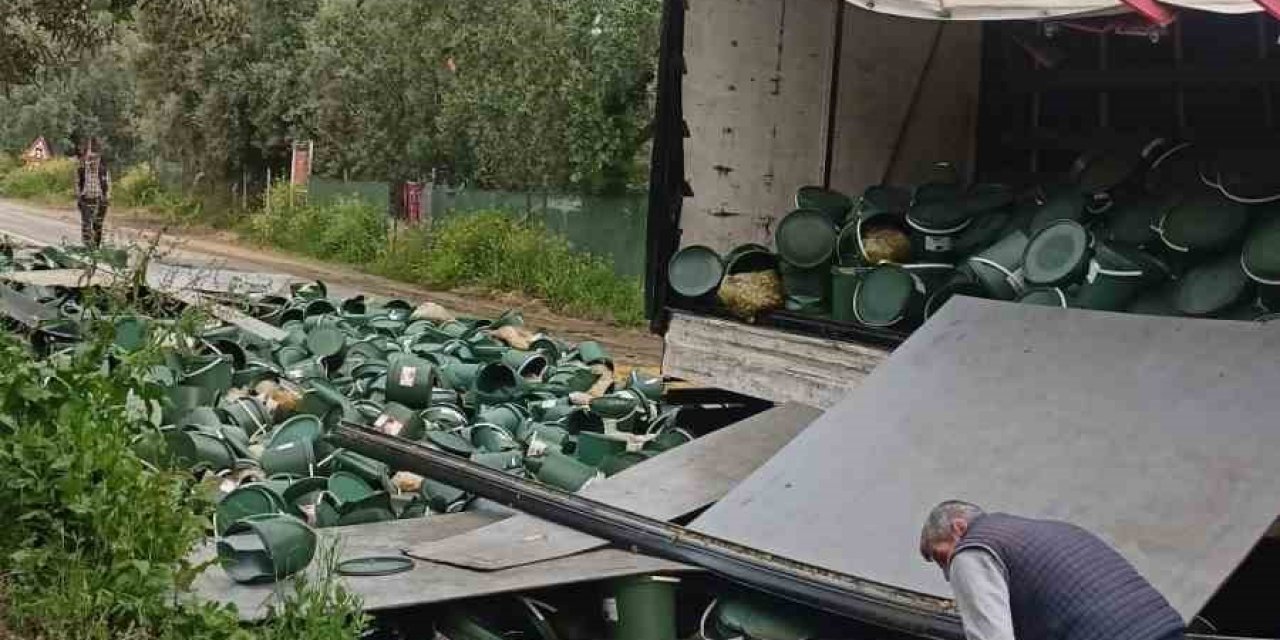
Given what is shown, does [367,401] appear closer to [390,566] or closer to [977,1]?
[390,566]

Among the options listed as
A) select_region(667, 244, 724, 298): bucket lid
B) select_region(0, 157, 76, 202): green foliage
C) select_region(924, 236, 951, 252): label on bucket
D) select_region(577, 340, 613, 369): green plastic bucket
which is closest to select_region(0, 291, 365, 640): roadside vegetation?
select_region(667, 244, 724, 298): bucket lid

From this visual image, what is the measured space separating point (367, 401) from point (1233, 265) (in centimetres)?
466

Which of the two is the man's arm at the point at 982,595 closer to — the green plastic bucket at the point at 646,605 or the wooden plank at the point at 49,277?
the green plastic bucket at the point at 646,605

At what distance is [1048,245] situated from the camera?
6844 millimetres

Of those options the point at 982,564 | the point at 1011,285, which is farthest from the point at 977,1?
the point at 982,564

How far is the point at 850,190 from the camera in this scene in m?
8.52

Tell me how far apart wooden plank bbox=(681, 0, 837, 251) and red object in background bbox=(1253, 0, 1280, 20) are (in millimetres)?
3507

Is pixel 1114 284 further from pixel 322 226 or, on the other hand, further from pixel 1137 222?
pixel 322 226

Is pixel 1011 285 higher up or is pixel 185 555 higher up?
pixel 1011 285

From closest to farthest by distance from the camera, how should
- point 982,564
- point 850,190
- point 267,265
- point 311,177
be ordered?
point 982,564, point 850,190, point 267,265, point 311,177

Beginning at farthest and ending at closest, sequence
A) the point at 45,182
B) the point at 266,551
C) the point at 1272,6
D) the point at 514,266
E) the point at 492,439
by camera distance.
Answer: the point at 45,182 < the point at 514,266 < the point at 492,439 < the point at 266,551 < the point at 1272,6

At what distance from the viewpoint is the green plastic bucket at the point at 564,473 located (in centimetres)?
673

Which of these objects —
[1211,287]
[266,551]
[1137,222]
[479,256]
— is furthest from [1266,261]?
[479,256]

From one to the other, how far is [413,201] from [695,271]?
51.4 feet
